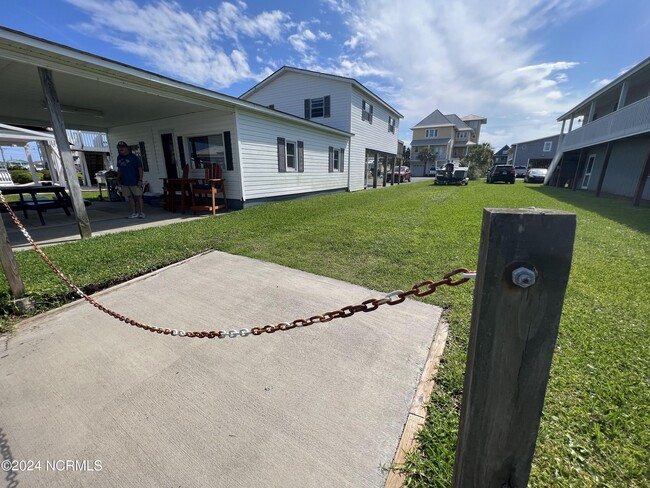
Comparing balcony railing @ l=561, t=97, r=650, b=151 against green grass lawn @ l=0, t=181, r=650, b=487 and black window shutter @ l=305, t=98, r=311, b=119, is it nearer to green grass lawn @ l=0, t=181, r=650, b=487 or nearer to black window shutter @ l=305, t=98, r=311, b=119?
green grass lawn @ l=0, t=181, r=650, b=487

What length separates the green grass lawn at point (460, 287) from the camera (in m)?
1.54

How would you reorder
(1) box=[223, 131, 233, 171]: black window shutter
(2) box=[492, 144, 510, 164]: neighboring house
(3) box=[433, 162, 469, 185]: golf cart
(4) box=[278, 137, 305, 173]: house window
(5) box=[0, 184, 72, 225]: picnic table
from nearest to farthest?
Result: (5) box=[0, 184, 72, 225]: picnic table < (1) box=[223, 131, 233, 171]: black window shutter < (4) box=[278, 137, 305, 173]: house window < (3) box=[433, 162, 469, 185]: golf cart < (2) box=[492, 144, 510, 164]: neighboring house

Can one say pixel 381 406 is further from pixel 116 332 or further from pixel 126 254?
pixel 126 254

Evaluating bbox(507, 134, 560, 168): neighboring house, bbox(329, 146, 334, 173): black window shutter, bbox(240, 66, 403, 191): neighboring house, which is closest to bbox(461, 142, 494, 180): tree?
bbox(507, 134, 560, 168): neighboring house

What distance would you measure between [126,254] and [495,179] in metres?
26.2

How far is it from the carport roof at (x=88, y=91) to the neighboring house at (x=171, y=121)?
0.02 meters

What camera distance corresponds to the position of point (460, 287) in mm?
3633

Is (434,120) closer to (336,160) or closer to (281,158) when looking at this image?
(336,160)

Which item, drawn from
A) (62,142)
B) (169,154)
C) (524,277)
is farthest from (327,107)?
(524,277)

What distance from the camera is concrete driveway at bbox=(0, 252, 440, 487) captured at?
59.4 inches

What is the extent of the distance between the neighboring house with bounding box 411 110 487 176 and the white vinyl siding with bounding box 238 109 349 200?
34.0 meters

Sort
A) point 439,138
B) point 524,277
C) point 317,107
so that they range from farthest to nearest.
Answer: point 439,138 < point 317,107 < point 524,277

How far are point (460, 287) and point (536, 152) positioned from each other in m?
43.0

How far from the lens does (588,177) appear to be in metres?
16.5
